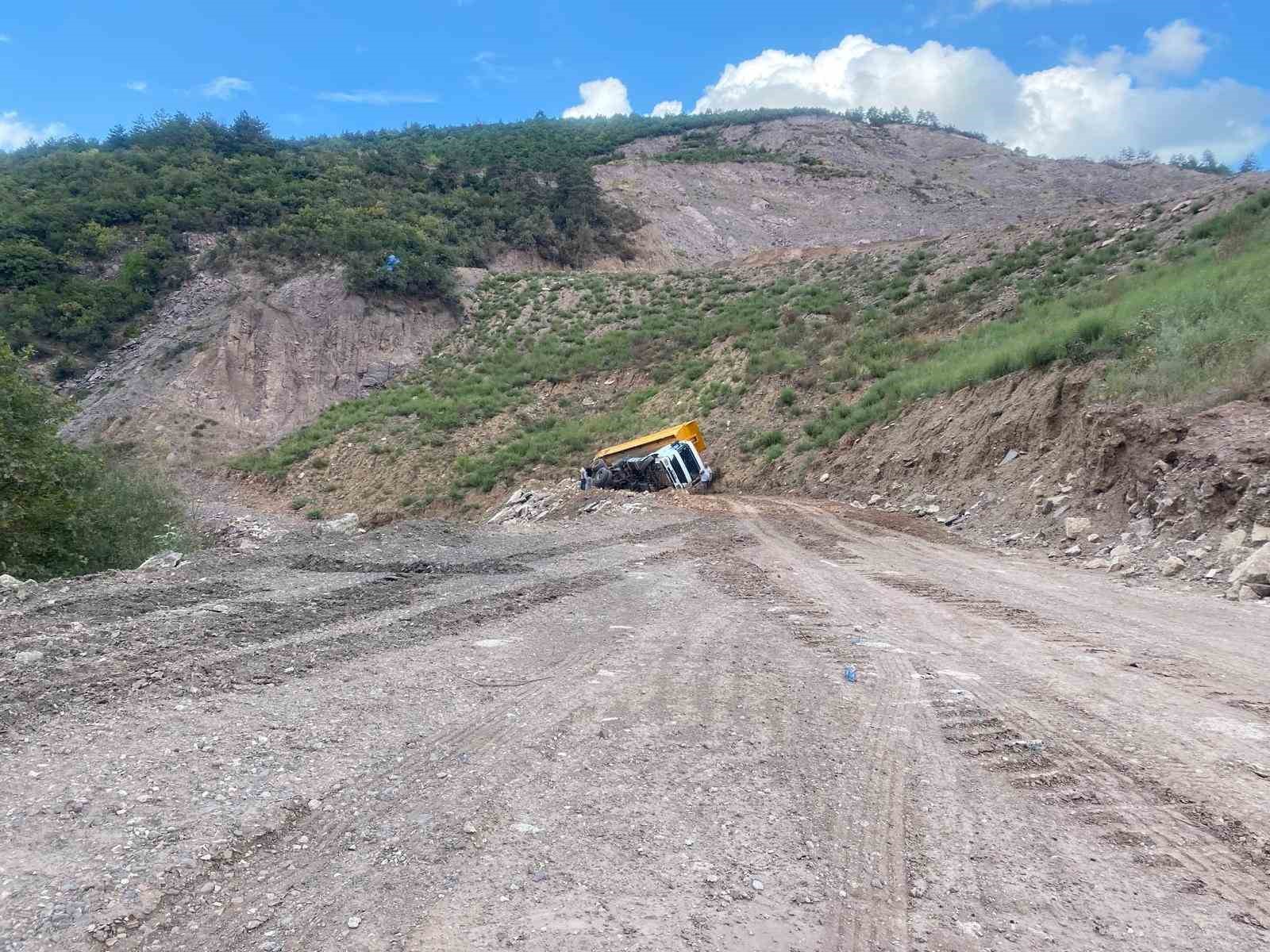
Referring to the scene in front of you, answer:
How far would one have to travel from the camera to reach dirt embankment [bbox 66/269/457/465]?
34906 millimetres

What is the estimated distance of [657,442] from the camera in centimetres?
2273

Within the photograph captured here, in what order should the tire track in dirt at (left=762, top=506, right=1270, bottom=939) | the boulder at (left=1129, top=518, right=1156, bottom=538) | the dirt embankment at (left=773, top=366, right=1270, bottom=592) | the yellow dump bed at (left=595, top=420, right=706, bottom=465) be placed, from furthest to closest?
1. the yellow dump bed at (left=595, top=420, right=706, bottom=465)
2. the boulder at (left=1129, top=518, right=1156, bottom=538)
3. the dirt embankment at (left=773, top=366, right=1270, bottom=592)
4. the tire track in dirt at (left=762, top=506, right=1270, bottom=939)

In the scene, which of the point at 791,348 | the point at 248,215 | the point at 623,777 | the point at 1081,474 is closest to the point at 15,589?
the point at 623,777

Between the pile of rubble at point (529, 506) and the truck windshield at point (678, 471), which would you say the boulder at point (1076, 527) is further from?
the pile of rubble at point (529, 506)

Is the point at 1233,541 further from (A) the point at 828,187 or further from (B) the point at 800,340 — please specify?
(A) the point at 828,187

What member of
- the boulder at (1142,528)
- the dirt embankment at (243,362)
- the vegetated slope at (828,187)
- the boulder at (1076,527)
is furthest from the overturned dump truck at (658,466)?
the vegetated slope at (828,187)

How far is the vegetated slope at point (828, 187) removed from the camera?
2635 inches

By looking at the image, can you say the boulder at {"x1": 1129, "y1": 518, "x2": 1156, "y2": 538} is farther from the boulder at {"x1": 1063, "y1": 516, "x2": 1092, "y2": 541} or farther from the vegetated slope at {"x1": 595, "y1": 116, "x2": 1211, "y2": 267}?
the vegetated slope at {"x1": 595, "y1": 116, "x2": 1211, "y2": 267}

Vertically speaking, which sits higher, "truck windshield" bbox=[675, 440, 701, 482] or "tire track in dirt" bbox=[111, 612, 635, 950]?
"truck windshield" bbox=[675, 440, 701, 482]

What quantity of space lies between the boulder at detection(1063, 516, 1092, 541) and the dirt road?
149 inches

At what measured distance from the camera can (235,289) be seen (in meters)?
40.4

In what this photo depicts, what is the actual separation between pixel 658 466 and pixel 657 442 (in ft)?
3.39

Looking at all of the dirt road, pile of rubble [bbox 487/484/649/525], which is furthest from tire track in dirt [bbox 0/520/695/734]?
pile of rubble [bbox 487/484/649/525]

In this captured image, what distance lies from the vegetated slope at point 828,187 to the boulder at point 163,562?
51448 millimetres
